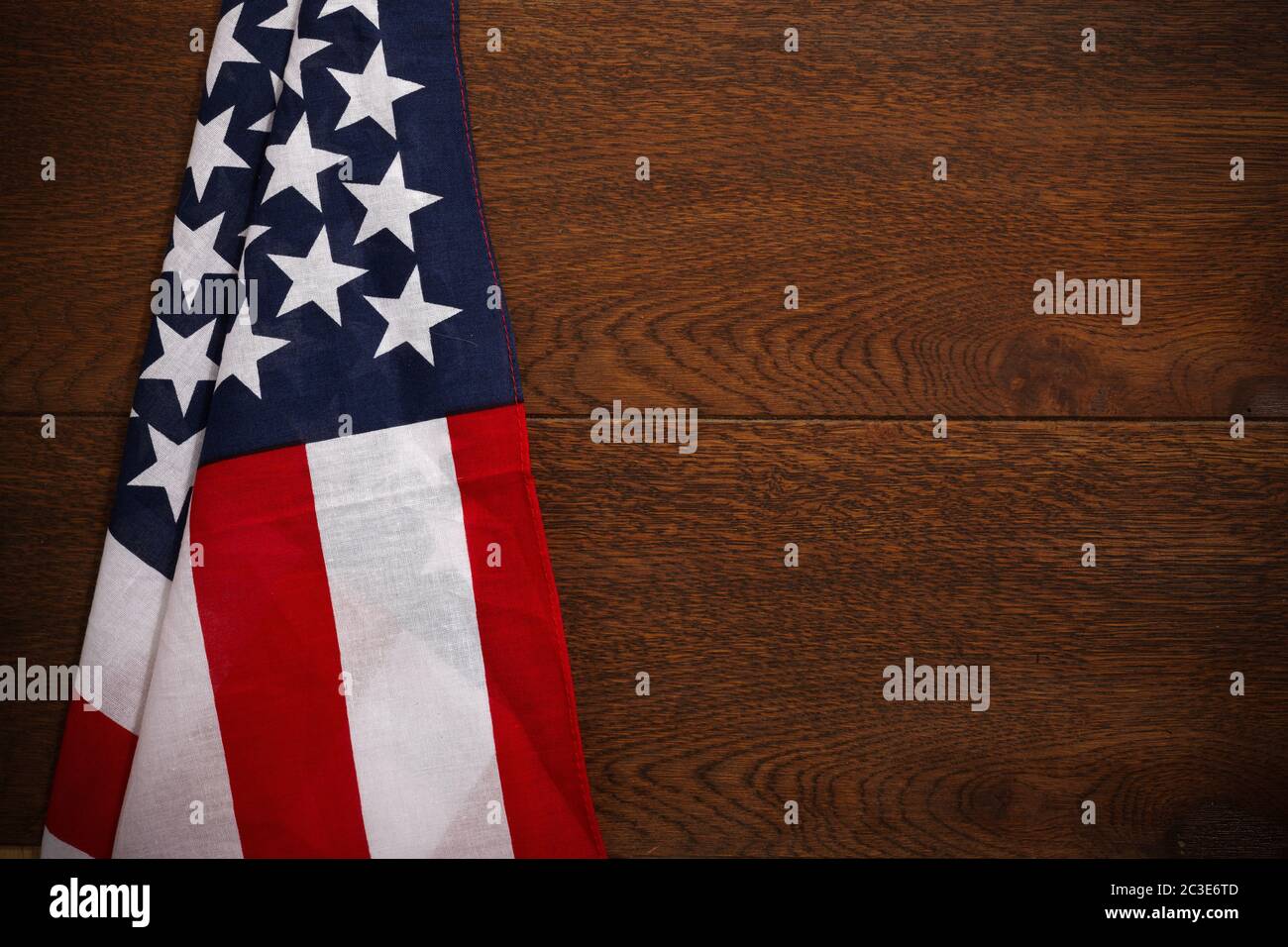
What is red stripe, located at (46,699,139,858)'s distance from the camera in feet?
2.12

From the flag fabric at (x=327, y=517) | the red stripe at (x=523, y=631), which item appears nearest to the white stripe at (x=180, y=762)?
the flag fabric at (x=327, y=517)

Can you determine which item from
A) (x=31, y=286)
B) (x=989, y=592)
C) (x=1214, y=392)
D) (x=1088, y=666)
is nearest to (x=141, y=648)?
(x=31, y=286)

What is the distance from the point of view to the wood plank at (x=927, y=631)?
0.69m

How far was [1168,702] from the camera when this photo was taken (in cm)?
70

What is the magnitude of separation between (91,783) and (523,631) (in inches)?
17.1

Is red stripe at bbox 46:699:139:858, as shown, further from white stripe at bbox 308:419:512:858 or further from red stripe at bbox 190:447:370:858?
white stripe at bbox 308:419:512:858

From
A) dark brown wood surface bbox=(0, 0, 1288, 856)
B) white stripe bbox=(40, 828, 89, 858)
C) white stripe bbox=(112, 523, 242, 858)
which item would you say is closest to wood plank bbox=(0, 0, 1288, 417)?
dark brown wood surface bbox=(0, 0, 1288, 856)

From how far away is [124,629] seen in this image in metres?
0.65

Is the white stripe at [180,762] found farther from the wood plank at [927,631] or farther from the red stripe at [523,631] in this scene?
the red stripe at [523,631]

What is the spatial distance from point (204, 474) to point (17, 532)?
0.22 meters

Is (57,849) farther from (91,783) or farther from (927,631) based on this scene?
(927,631)

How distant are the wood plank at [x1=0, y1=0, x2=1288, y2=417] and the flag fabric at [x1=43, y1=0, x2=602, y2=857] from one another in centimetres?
6

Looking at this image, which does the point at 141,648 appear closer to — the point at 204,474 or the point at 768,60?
the point at 204,474

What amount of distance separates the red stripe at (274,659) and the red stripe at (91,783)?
115 millimetres
